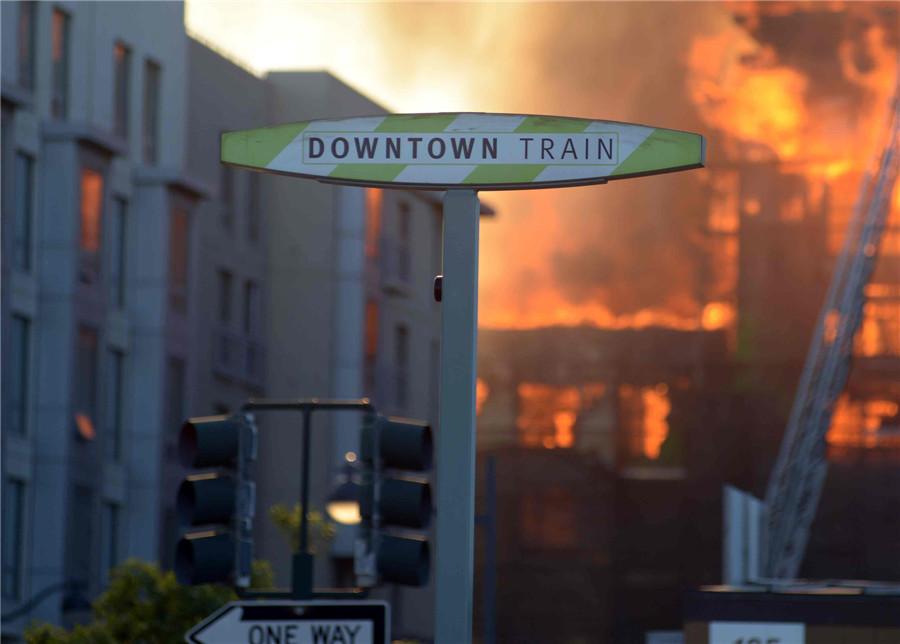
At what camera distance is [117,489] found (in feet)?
105

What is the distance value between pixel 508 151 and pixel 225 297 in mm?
33202

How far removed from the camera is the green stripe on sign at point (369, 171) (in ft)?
21.6

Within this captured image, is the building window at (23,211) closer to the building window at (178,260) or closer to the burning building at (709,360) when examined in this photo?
the building window at (178,260)

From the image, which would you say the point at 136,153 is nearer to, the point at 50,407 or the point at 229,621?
the point at 50,407

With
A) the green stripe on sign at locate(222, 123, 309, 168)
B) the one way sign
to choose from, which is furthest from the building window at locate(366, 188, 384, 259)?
the one way sign

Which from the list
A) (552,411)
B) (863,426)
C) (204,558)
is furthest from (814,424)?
(204,558)

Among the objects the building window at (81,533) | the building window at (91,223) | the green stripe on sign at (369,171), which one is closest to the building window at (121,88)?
the building window at (91,223)

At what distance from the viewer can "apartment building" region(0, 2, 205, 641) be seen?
2922cm

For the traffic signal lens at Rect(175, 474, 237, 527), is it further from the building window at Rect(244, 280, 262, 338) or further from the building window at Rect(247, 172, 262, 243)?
the building window at Rect(247, 172, 262, 243)

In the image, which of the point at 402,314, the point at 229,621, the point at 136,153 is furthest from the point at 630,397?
the point at 229,621

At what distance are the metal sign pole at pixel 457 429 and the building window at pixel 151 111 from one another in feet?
94.2

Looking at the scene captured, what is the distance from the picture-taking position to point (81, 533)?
30750mm

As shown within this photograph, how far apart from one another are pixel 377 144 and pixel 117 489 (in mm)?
26430

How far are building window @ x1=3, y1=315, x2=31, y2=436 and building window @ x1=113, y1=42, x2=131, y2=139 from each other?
5.31 meters
